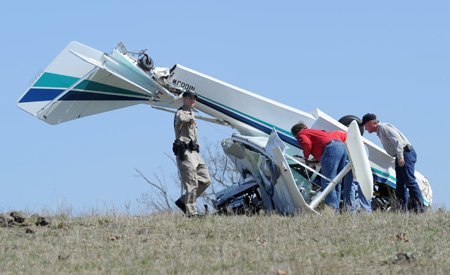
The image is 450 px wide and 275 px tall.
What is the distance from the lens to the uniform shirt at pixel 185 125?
15148mm

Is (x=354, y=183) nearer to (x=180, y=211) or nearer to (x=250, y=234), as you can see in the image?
(x=180, y=211)

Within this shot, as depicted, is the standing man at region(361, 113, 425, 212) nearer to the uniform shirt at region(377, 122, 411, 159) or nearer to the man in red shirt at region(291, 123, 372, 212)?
the uniform shirt at region(377, 122, 411, 159)

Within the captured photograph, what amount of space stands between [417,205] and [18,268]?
7869mm

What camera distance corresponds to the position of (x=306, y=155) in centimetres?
1563

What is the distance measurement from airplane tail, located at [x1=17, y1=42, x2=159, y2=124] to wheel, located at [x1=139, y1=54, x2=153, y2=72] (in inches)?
4.0

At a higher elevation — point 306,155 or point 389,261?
point 306,155

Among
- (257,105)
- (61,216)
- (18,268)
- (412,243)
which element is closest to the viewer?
(18,268)

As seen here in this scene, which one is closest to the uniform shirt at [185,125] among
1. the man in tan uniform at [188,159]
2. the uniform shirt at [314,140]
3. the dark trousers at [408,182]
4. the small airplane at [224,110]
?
the man in tan uniform at [188,159]

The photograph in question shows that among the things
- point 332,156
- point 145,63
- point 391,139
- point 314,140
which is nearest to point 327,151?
point 332,156

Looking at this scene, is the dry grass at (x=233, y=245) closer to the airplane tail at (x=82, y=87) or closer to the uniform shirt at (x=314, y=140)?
the uniform shirt at (x=314, y=140)

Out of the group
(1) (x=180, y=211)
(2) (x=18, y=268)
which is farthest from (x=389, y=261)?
(1) (x=180, y=211)

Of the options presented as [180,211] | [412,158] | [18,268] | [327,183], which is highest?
[412,158]

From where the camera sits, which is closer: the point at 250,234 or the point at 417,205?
the point at 250,234

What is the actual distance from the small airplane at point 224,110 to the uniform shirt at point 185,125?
49.1 inches
